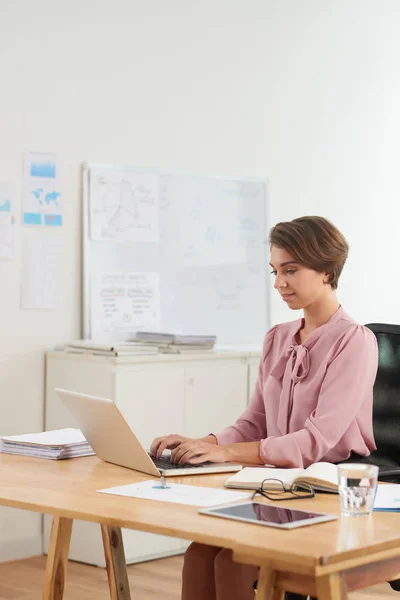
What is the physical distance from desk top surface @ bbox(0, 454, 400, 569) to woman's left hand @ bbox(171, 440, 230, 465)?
9cm

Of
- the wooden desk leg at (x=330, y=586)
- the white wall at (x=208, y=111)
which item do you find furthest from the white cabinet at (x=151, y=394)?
the wooden desk leg at (x=330, y=586)

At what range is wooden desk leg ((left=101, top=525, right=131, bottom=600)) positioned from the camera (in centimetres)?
243

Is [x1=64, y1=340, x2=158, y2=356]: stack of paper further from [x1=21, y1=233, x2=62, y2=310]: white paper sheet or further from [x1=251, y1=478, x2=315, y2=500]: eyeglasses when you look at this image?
[x1=251, y1=478, x2=315, y2=500]: eyeglasses

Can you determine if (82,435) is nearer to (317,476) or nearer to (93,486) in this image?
(93,486)

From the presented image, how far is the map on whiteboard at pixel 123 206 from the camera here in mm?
4465

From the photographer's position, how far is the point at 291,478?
208cm

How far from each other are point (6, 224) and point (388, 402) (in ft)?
6.61

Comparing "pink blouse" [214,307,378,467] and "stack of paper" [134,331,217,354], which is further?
"stack of paper" [134,331,217,354]

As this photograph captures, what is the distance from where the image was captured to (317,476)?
204 centimetres

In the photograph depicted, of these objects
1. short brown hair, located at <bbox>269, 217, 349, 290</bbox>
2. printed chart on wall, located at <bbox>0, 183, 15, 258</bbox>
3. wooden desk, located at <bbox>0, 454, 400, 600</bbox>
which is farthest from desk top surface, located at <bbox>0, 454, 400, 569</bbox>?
printed chart on wall, located at <bbox>0, 183, 15, 258</bbox>

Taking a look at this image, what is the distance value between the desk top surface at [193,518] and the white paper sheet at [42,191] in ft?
6.95

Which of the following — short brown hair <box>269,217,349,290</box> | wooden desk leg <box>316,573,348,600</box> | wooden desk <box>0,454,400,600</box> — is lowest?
wooden desk leg <box>316,573,348,600</box>

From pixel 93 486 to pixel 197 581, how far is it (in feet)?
1.02

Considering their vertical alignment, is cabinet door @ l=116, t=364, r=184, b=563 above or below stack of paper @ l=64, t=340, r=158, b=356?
below
